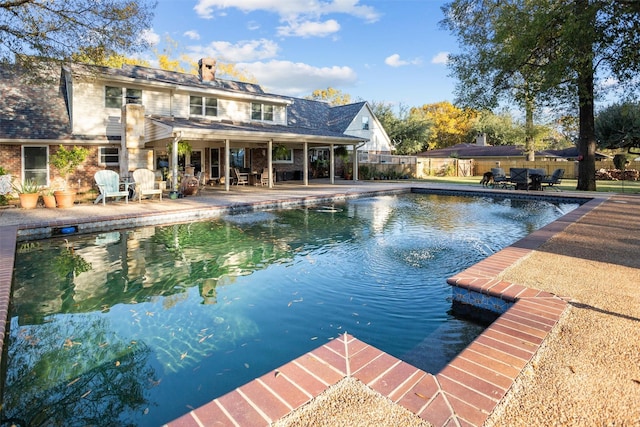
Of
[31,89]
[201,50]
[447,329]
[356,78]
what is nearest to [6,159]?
[31,89]

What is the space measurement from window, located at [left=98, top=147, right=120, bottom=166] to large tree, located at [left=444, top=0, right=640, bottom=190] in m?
16.2

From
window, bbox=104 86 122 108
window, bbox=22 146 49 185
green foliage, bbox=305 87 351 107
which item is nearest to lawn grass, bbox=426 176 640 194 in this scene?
window, bbox=104 86 122 108

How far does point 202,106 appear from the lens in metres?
18.4

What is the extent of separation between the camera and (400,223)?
379 inches

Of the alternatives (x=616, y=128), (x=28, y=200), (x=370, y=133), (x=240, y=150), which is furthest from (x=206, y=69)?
(x=616, y=128)

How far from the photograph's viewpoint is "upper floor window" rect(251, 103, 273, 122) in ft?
67.0

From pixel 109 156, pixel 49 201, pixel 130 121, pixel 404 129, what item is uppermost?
pixel 404 129

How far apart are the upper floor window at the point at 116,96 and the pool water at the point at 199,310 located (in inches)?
380

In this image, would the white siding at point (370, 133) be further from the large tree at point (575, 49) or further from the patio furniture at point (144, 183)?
the patio furniture at point (144, 183)

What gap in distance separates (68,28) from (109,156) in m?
5.30

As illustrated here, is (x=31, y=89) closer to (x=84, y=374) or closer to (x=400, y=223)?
(x=400, y=223)

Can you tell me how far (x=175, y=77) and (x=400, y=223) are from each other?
15479 mm

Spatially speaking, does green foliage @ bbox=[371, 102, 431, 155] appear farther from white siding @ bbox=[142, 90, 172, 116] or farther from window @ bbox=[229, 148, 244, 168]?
white siding @ bbox=[142, 90, 172, 116]

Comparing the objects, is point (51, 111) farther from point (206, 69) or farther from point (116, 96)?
point (206, 69)
